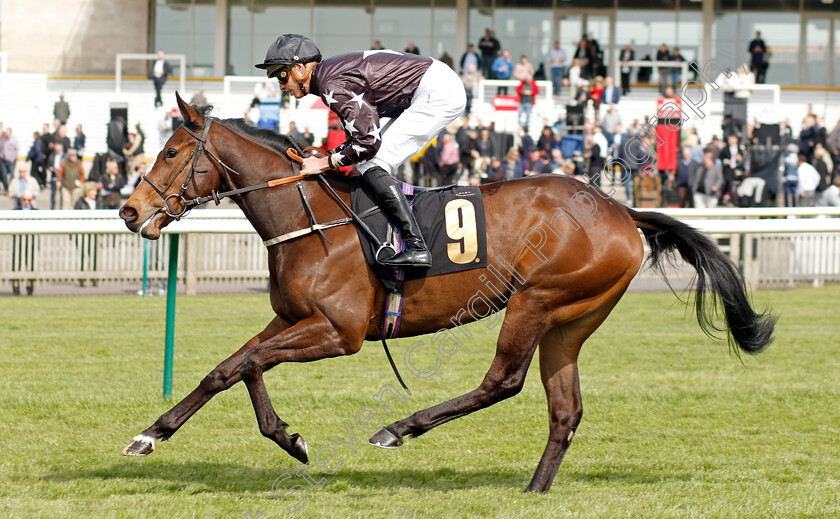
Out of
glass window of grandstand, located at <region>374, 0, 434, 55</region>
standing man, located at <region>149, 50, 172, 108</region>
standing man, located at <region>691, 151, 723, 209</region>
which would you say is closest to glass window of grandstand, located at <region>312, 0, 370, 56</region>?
glass window of grandstand, located at <region>374, 0, 434, 55</region>

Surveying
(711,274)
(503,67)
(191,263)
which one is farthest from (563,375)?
(503,67)

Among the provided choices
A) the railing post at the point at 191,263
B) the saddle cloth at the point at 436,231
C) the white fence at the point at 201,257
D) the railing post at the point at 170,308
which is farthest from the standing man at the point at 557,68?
the saddle cloth at the point at 436,231

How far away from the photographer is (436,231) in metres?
4.44

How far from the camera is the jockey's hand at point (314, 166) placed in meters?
4.46

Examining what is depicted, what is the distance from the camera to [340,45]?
89.6 feet

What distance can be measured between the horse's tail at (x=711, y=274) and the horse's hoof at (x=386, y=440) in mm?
1485

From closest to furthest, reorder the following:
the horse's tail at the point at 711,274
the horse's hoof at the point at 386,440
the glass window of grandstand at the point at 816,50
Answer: the horse's hoof at the point at 386,440, the horse's tail at the point at 711,274, the glass window of grandstand at the point at 816,50

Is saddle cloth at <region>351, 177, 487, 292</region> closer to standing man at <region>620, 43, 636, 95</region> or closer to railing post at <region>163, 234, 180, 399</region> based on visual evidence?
railing post at <region>163, 234, 180, 399</region>

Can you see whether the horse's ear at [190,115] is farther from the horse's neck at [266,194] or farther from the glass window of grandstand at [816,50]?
the glass window of grandstand at [816,50]

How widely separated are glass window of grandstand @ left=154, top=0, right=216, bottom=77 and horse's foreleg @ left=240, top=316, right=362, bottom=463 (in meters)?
24.4

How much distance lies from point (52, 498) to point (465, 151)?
13297 millimetres

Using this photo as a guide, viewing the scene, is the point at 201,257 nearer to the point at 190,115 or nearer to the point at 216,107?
the point at 190,115

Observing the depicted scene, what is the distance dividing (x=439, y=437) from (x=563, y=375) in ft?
3.85

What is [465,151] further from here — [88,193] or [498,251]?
[498,251]
